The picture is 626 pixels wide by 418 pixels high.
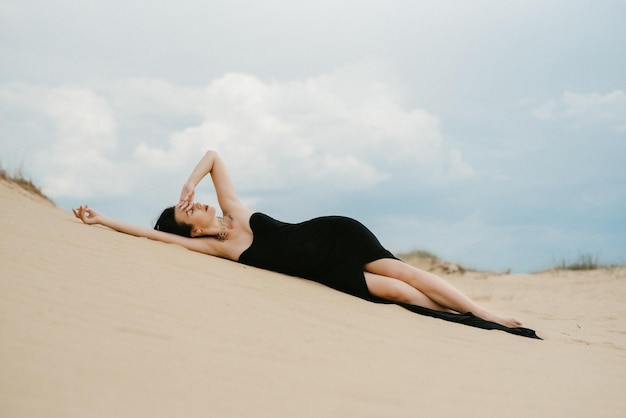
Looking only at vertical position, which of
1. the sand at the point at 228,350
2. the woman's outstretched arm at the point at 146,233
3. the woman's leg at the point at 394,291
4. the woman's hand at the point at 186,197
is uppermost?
the woman's hand at the point at 186,197

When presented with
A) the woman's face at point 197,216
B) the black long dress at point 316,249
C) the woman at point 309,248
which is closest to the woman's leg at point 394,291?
the woman at point 309,248

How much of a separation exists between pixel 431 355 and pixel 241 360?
136 centimetres

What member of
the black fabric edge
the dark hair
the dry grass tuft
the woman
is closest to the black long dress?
the woman

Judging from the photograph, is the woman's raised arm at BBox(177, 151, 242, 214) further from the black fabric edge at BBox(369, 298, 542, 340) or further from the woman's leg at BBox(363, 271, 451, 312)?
the black fabric edge at BBox(369, 298, 542, 340)

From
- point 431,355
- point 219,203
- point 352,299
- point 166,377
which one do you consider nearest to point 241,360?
point 166,377

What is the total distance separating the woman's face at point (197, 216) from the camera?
5574 millimetres

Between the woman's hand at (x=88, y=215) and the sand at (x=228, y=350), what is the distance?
23.7 inches

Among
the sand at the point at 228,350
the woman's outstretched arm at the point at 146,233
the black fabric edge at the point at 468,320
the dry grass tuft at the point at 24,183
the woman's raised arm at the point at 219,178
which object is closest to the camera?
the sand at the point at 228,350

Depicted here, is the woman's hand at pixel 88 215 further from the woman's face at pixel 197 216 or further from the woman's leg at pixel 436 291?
the woman's leg at pixel 436 291

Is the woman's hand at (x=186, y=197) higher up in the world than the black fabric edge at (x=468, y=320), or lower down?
higher up

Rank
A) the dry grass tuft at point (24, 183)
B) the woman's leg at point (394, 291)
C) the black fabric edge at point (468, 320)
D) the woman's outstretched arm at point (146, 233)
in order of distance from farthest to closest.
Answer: the dry grass tuft at point (24, 183) < the woman's outstretched arm at point (146, 233) < the woman's leg at point (394, 291) < the black fabric edge at point (468, 320)

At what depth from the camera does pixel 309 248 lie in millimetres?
5594

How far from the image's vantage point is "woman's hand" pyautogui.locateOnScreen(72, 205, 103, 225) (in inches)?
231

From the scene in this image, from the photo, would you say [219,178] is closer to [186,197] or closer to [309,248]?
[186,197]
